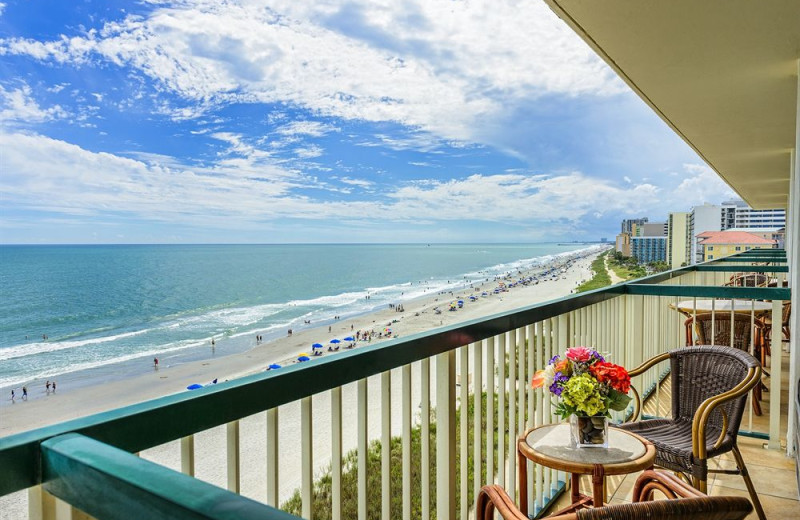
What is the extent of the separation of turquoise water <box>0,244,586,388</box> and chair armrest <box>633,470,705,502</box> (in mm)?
27905

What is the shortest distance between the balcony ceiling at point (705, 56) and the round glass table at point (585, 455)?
2144mm

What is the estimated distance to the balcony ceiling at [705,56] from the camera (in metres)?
2.76

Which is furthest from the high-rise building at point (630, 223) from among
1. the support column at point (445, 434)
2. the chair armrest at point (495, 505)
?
the chair armrest at point (495, 505)

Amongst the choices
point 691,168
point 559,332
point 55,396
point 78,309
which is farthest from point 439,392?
point 691,168

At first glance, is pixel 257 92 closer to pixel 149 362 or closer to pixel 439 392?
pixel 149 362

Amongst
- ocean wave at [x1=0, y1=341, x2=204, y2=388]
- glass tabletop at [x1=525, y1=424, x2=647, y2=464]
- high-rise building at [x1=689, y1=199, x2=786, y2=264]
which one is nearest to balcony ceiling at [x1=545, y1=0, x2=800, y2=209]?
glass tabletop at [x1=525, y1=424, x2=647, y2=464]

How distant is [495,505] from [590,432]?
2.02 feet

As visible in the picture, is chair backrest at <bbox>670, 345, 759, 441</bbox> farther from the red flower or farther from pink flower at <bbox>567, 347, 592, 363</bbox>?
pink flower at <bbox>567, 347, 592, 363</bbox>

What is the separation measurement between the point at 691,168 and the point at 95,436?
10135 cm

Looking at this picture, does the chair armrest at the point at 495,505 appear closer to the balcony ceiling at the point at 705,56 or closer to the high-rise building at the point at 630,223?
the balcony ceiling at the point at 705,56

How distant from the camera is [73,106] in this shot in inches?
2783

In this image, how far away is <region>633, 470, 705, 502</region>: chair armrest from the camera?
1697 millimetres

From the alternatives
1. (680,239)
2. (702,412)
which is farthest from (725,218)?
(702,412)

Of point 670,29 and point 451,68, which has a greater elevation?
point 451,68
